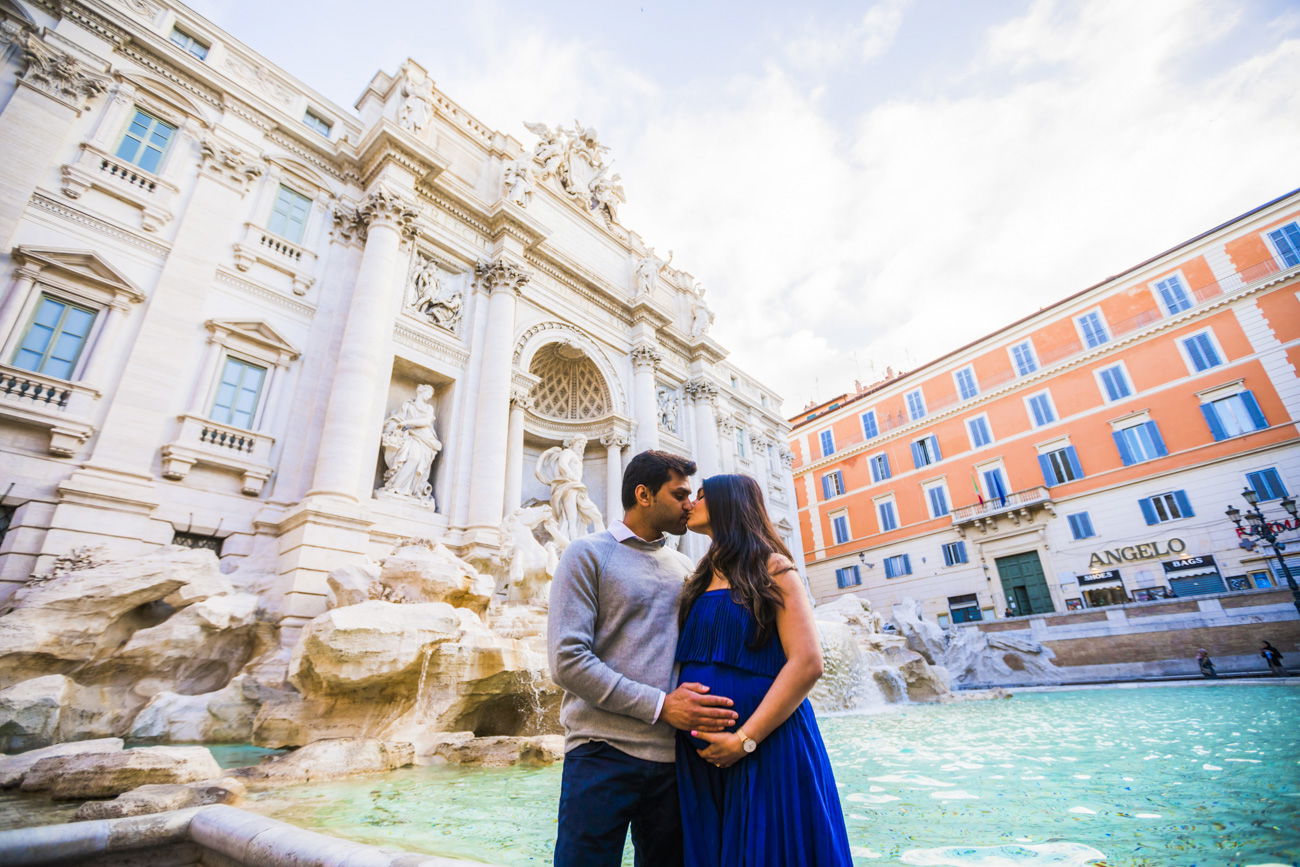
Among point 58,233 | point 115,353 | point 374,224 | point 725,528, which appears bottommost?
point 725,528

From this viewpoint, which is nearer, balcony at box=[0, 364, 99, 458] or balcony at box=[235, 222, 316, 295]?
balcony at box=[0, 364, 99, 458]

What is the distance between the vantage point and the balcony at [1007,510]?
1978 centimetres

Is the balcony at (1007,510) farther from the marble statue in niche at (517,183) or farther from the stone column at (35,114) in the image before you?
the stone column at (35,114)

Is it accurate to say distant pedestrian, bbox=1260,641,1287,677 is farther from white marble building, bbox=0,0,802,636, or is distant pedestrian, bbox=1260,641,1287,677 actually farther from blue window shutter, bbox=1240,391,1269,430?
white marble building, bbox=0,0,802,636

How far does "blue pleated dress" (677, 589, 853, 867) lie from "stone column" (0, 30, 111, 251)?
36.1 feet

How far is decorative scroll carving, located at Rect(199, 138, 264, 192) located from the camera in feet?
32.2

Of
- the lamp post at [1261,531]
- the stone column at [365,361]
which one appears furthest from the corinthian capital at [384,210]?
the lamp post at [1261,531]

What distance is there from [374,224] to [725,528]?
11.5 metres

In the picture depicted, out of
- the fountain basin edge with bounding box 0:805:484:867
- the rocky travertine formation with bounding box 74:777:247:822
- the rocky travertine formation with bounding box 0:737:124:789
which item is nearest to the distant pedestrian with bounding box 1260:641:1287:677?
the fountain basin edge with bounding box 0:805:484:867

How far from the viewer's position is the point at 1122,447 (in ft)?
61.6

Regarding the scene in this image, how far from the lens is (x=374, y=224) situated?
1079cm

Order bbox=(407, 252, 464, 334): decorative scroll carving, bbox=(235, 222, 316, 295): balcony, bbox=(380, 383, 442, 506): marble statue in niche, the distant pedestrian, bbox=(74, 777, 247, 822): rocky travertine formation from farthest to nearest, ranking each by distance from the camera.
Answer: bbox=(407, 252, 464, 334): decorative scroll carving
the distant pedestrian
bbox=(380, 383, 442, 506): marble statue in niche
bbox=(235, 222, 316, 295): balcony
bbox=(74, 777, 247, 822): rocky travertine formation

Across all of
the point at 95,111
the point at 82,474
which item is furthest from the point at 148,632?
the point at 95,111

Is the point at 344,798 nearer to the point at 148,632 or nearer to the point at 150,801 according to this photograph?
the point at 150,801
